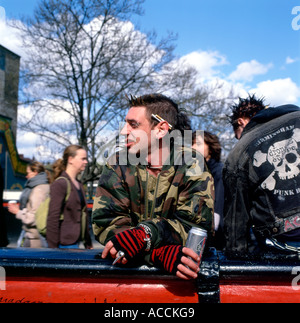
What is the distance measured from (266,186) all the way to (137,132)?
2.69 ft

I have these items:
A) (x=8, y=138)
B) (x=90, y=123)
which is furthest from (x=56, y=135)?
(x=8, y=138)

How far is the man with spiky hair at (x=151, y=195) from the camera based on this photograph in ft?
5.26

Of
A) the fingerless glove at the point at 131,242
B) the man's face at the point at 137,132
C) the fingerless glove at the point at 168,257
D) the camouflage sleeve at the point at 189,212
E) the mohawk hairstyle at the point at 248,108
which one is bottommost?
the fingerless glove at the point at 168,257

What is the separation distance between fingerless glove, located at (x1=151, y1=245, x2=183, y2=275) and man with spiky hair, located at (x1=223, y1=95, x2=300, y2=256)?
52cm

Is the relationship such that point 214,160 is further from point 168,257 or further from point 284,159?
point 168,257

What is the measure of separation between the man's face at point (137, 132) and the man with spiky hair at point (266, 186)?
568 mm

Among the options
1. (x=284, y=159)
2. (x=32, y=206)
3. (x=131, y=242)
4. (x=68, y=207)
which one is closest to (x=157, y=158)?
(x=131, y=242)

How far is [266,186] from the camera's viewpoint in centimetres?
202

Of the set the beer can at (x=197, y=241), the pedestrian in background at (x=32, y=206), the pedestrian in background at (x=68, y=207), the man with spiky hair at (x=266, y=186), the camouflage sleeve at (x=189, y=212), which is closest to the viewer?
the beer can at (x=197, y=241)

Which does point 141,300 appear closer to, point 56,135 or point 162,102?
point 162,102

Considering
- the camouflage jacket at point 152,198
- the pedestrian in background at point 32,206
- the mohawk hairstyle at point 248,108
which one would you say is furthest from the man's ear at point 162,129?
the pedestrian in background at point 32,206

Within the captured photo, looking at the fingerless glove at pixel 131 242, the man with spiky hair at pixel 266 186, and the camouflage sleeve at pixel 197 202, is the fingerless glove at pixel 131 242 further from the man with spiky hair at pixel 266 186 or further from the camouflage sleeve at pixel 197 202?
the man with spiky hair at pixel 266 186

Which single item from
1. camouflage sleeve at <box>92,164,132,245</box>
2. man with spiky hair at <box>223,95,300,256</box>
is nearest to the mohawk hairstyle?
man with spiky hair at <box>223,95,300,256</box>

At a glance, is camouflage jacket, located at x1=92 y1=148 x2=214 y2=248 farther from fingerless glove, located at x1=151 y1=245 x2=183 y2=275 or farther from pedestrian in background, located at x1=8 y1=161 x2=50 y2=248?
pedestrian in background, located at x1=8 y1=161 x2=50 y2=248
